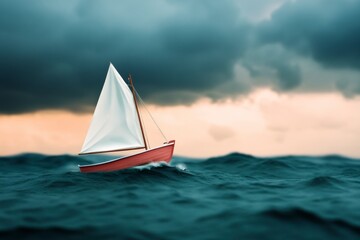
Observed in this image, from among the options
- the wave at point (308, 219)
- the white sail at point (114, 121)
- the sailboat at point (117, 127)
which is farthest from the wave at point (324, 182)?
the white sail at point (114, 121)

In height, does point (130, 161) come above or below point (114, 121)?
below

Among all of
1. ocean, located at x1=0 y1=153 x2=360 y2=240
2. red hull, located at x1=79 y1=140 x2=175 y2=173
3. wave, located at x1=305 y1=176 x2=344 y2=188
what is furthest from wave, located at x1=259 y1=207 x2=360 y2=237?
red hull, located at x1=79 y1=140 x2=175 y2=173

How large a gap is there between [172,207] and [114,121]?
11.7 metres

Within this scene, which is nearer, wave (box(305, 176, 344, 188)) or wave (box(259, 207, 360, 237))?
wave (box(259, 207, 360, 237))

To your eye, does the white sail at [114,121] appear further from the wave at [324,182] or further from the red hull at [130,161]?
→ the wave at [324,182]

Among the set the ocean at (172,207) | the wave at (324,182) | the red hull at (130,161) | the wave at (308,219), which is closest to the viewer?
the ocean at (172,207)

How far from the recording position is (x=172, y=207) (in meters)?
15.2

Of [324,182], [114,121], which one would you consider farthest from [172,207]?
[114,121]

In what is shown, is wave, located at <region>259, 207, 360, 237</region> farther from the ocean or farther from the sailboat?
the sailboat

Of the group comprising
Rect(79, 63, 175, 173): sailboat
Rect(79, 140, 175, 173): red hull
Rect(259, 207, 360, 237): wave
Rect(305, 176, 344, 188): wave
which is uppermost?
Rect(79, 63, 175, 173): sailboat

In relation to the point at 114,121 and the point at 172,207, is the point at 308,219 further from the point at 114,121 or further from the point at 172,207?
the point at 114,121

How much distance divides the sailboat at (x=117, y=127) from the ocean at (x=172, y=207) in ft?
3.53

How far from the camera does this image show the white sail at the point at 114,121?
82.1ft

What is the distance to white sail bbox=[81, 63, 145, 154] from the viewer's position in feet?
82.1
